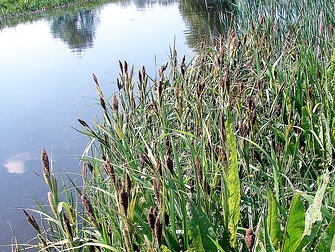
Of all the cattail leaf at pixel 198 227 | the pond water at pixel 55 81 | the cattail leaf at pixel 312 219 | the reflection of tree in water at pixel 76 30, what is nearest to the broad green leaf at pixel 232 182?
the cattail leaf at pixel 198 227

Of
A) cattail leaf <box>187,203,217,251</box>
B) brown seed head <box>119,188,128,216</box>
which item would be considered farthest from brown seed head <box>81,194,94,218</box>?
cattail leaf <box>187,203,217,251</box>

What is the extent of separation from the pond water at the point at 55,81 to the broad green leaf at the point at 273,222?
1.02 m

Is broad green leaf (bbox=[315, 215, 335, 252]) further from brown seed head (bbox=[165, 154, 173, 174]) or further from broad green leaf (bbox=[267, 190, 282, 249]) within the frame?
brown seed head (bbox=[165, 154, 173, 174])

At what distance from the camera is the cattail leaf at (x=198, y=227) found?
1073mm

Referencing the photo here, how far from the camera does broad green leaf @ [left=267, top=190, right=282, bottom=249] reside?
954 mm

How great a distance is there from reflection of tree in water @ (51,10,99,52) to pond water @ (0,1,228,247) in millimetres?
31

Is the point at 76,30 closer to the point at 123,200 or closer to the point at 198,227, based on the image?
the point at 198,227

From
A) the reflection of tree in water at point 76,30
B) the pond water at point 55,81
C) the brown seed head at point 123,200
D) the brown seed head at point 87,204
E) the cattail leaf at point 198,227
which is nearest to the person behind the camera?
the brown seed head at point 123,200

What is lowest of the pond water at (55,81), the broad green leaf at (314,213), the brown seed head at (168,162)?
the pond water at (55,81)

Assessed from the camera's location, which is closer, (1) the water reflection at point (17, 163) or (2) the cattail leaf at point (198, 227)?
(2) the cattail leaf at point (198, 227)

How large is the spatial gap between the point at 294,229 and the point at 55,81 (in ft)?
18.8

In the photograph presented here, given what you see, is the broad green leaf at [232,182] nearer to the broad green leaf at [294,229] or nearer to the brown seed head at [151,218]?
the broad green leaf at [294,229]

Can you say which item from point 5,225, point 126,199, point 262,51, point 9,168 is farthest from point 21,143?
point 126,199

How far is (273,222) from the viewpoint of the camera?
3.26ft
